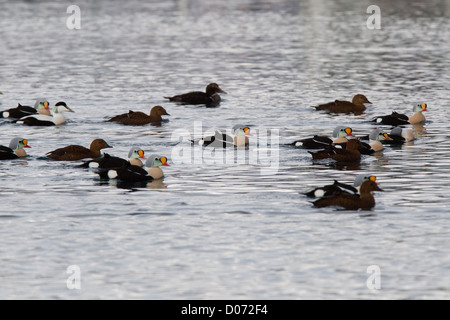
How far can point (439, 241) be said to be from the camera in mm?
16453

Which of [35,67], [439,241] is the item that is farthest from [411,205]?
[35,67]

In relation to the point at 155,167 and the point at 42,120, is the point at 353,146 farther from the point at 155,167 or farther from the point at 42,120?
the point at 42,120

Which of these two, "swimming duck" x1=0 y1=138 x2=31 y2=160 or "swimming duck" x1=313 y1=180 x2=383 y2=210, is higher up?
"swimming duck" x1=0 y1=138 x2=31 y2=160

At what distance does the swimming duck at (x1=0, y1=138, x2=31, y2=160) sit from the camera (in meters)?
23.7

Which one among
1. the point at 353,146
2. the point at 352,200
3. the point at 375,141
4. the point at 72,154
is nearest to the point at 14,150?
the point at 72,154

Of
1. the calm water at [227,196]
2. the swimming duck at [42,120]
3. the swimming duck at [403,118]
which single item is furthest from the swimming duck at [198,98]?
the swimming duck at [403,118]

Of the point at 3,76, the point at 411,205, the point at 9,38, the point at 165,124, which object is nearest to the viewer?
the point at 411,205

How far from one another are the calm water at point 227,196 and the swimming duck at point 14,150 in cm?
34

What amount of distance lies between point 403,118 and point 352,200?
1205cm

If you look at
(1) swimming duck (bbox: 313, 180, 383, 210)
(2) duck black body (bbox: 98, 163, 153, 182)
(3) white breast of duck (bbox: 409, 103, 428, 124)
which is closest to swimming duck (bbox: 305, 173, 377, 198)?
(1) swimming duck (bbox: 313, 180, 383, 210)

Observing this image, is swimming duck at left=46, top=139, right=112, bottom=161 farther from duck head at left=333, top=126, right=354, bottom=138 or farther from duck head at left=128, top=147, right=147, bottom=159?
duck head at left=333, top=126, right=354, bottom=138

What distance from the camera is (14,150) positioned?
23.9 meters
